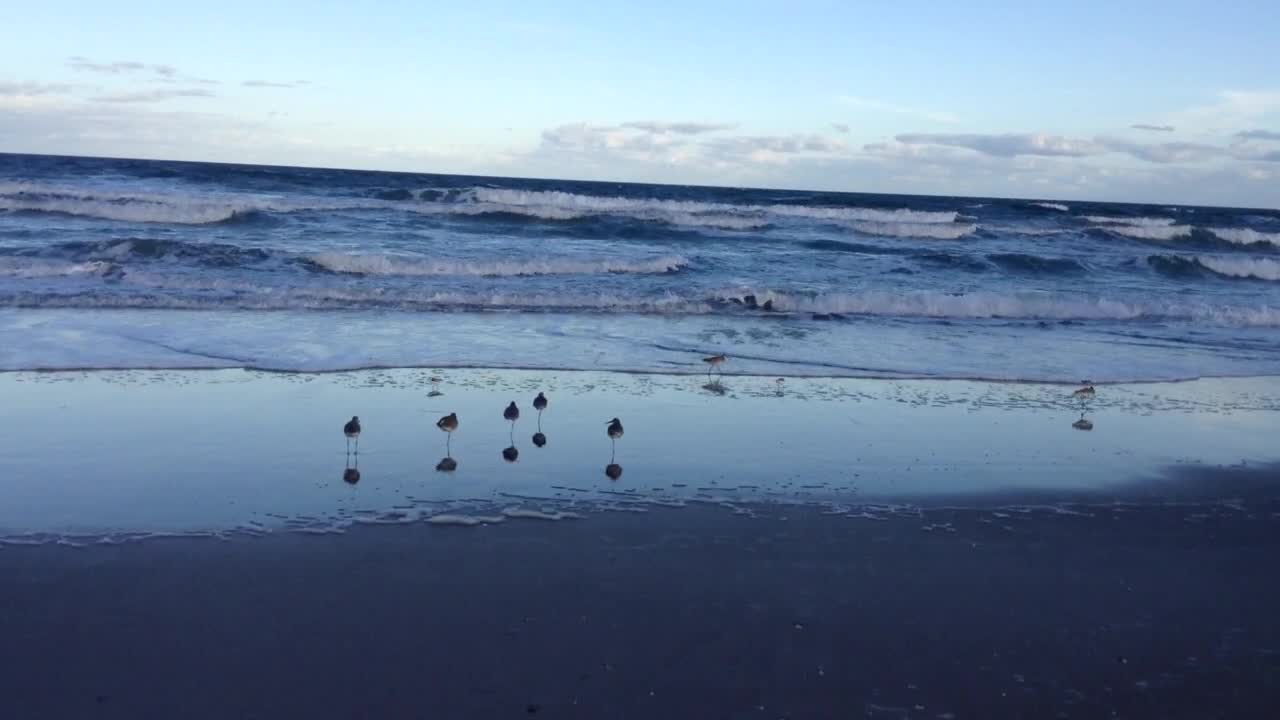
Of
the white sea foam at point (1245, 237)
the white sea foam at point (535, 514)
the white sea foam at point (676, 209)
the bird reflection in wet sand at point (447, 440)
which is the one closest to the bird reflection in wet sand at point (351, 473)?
the bird reflection in wet sand at point (447, 440)

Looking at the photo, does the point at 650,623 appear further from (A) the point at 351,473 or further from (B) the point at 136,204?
(B) the point at 136,204

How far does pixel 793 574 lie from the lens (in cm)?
595

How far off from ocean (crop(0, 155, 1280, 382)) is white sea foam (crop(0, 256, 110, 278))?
66 mm

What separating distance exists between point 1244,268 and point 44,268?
92.2ft

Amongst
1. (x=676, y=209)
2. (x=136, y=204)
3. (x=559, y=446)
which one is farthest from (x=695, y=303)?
(x=676, y=209)

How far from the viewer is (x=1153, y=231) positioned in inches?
1597

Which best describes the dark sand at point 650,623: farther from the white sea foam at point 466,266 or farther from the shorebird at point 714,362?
the white sea foam at point 466,266

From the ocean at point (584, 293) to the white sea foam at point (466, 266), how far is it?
0.22 ft

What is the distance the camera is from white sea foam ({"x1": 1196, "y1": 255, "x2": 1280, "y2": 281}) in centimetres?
2878

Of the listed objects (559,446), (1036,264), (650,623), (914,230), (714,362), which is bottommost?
(650,623)

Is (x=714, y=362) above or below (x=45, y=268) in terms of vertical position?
below

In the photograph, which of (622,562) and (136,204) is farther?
(136,204)

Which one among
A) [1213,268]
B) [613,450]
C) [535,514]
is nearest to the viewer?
[535,514]

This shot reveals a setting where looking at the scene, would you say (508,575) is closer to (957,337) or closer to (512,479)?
(512,479)
